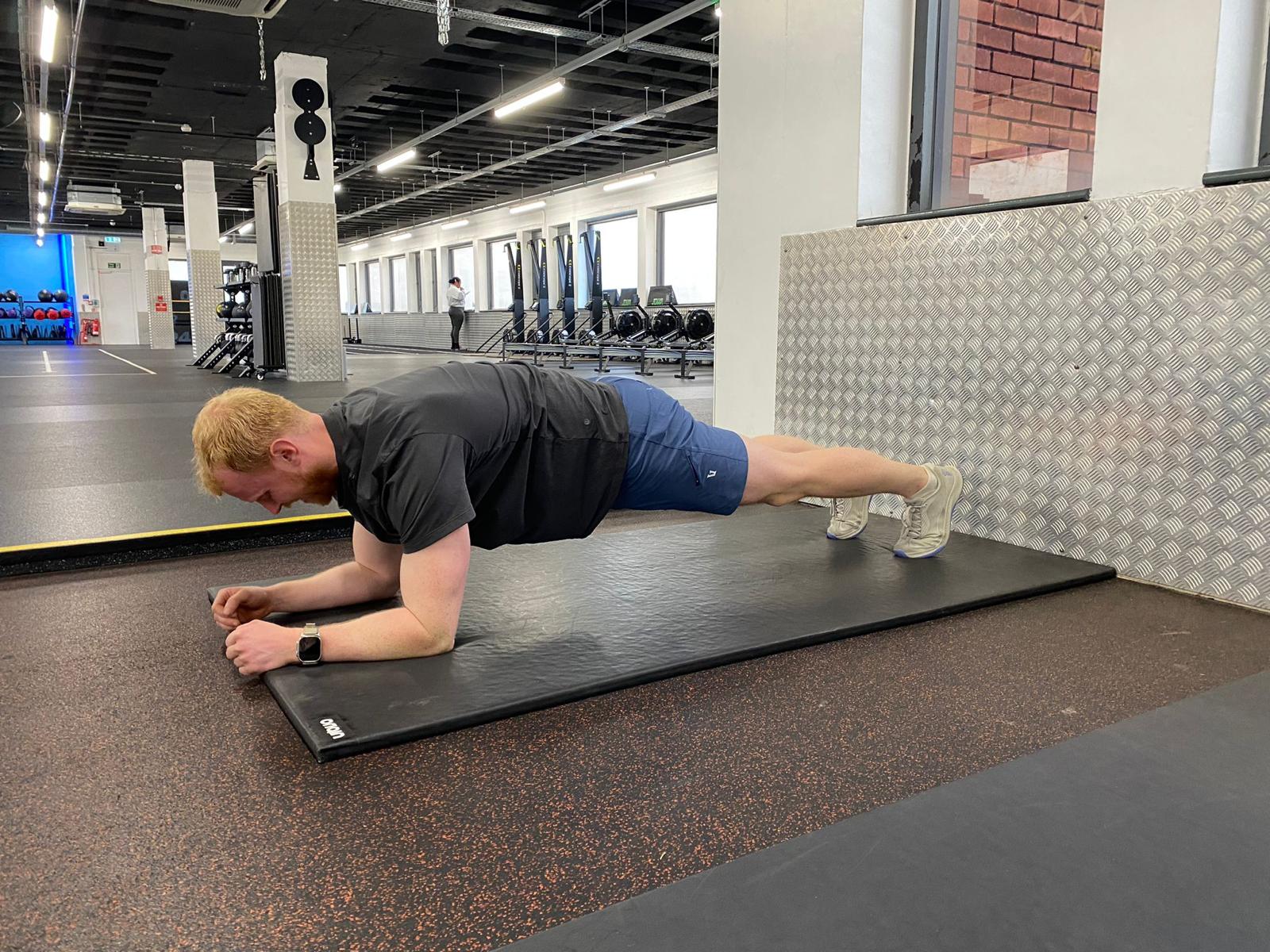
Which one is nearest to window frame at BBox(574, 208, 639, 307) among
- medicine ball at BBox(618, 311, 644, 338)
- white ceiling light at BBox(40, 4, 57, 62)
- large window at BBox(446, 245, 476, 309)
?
medicine ball at BBox(618, 311, 644, 338)

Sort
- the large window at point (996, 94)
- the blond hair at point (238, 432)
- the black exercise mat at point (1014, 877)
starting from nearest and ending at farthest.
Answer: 1. the black exercise mat at point (1014, 877)
2. the blond hair at point (238, 432)
3. the large window at point (996, 94)

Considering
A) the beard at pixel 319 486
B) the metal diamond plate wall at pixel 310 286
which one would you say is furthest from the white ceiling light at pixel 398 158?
the beard at pixel 319 486

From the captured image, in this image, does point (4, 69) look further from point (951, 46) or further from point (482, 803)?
point (482, 803)

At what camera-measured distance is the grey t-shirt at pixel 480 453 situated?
162cm

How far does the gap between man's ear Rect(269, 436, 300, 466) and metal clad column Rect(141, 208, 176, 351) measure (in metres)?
21.6

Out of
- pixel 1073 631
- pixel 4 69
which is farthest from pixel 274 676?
pixel 4 69

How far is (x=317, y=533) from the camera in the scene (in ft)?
10.2

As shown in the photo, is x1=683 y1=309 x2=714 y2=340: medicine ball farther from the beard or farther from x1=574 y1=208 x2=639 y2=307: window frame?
the beard

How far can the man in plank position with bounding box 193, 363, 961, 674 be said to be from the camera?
5.29 ft

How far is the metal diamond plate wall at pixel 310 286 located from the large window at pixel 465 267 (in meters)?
12.1

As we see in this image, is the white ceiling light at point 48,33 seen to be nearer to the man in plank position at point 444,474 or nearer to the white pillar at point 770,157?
the white pillar at point 770,157

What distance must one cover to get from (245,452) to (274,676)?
458 millimetres

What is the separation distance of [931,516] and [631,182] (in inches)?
567

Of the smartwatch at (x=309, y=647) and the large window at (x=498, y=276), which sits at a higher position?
the large window at (x=498, y=276)
